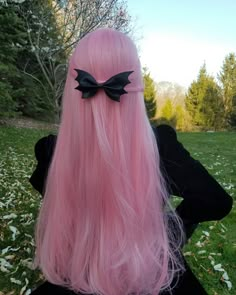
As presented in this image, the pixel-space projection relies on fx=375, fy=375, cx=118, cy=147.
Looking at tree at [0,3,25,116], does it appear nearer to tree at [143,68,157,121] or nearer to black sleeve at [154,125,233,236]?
black sleeve at [154,125,233,236]

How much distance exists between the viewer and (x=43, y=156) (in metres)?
1.46

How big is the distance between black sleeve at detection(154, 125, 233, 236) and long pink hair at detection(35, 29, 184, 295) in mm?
41

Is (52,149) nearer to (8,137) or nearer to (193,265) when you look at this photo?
(193,265)

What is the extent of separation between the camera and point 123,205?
1136 mm

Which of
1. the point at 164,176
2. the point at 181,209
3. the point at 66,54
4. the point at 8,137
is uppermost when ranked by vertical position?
the point at 66,54

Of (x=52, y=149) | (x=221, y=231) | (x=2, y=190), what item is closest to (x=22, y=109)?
(x=2, y=190)

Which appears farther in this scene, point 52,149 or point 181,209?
point 52,149

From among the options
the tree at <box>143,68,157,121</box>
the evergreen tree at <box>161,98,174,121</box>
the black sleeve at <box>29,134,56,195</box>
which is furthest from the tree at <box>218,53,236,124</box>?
the black sleeve at <box>29,134,56,195</box>

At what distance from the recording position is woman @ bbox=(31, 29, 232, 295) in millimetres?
1127

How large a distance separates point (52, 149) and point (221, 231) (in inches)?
99.1

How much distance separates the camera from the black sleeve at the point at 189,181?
1.16 metres

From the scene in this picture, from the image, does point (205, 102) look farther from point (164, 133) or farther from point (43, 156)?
point (164, 133)

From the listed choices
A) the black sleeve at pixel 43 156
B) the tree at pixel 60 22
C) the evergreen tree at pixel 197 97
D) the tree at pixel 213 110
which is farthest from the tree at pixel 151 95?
the black sleeve at pixel 43 156

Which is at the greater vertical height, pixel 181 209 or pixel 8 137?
pixel 181 209
